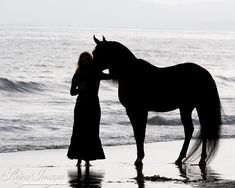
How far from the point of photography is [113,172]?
9.40 m

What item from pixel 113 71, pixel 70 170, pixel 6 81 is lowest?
pixel 6 81

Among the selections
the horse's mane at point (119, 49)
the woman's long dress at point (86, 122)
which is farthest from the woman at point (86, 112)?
the horse's mane at point (119, 49)

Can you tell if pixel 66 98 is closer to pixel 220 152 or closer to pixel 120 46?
pixel 220 152

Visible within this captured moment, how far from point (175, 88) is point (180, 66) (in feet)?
1.13

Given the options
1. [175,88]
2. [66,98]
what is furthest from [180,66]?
[66,98]

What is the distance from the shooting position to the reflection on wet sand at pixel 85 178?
27.6 ft

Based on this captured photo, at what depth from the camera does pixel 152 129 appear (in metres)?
16.8

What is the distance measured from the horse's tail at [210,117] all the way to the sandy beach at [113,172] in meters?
0.33

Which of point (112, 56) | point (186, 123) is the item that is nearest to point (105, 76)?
point (112, 56)

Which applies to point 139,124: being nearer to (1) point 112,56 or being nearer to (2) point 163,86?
(2) point 163,86

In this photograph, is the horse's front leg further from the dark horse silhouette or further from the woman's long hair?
the woman's long hair

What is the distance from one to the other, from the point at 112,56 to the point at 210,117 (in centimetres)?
177

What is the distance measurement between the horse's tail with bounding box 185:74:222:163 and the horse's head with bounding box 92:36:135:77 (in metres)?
1.29

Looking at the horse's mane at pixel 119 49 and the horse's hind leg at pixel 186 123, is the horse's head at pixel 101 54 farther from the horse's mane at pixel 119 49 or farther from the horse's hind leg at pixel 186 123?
the horse's hind leg at pixel 186 123
